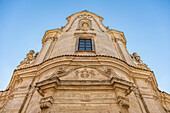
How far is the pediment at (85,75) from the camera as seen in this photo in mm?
9117

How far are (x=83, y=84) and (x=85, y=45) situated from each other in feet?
20.7

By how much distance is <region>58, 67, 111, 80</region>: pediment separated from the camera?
912 centimetres

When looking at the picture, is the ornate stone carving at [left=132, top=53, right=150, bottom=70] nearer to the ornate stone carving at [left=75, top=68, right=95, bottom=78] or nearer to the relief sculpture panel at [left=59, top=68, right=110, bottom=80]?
the relief sculpture panel at [left=59, top=68, right=110, bottom=80]

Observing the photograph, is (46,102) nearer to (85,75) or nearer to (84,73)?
(85,75)

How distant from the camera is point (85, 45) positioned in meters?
13.9

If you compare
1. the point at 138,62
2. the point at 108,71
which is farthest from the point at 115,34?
the point at 108,71

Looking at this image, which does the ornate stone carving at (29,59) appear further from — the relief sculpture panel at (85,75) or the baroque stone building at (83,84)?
the relief sculpture panel at (85,75)

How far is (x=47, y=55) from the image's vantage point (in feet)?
44.8

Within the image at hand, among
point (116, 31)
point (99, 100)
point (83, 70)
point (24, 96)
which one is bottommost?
point (99, 100)

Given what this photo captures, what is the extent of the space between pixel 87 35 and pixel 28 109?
8.71 m

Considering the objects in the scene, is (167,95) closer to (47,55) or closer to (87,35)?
(87,35)

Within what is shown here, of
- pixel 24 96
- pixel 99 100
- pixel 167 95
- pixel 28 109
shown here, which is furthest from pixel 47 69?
pixel 167 95

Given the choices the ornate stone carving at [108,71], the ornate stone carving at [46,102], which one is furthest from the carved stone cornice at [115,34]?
the ornate stone carving at [46,102]

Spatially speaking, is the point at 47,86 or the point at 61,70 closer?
the point at 47,86
